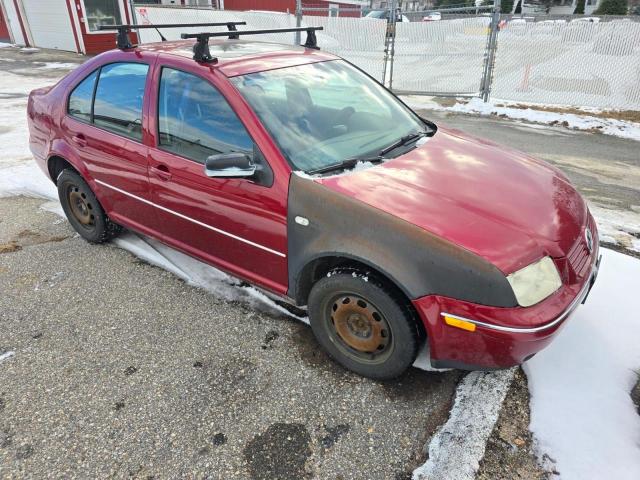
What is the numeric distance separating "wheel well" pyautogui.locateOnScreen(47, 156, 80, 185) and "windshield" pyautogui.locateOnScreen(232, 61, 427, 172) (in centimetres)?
213

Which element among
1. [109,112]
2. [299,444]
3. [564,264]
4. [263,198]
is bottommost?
[299,444]

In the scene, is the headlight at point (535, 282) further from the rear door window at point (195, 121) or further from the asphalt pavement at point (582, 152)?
the asphalt pavement at point (582, 152)

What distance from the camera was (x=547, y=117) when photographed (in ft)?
28.3

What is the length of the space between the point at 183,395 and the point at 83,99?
2552 millimetres

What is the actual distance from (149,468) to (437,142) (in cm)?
251

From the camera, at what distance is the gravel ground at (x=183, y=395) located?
2139mm

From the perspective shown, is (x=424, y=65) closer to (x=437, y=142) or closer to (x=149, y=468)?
(x=437, y=142)

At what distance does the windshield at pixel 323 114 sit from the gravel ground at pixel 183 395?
1190 mm

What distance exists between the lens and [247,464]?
6.95 feet

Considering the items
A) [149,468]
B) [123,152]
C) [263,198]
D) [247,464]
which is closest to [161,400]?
[149,468]

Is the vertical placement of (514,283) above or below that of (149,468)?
above

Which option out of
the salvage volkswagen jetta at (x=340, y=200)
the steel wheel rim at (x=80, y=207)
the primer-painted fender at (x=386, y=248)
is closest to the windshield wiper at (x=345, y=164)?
the salvage volkswagen jetta at (x=340, y=200)

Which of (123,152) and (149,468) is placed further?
(123,152)

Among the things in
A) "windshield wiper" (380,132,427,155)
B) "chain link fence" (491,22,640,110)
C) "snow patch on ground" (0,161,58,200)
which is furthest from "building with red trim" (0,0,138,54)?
"windshield wiper" (380,132,427,155)
